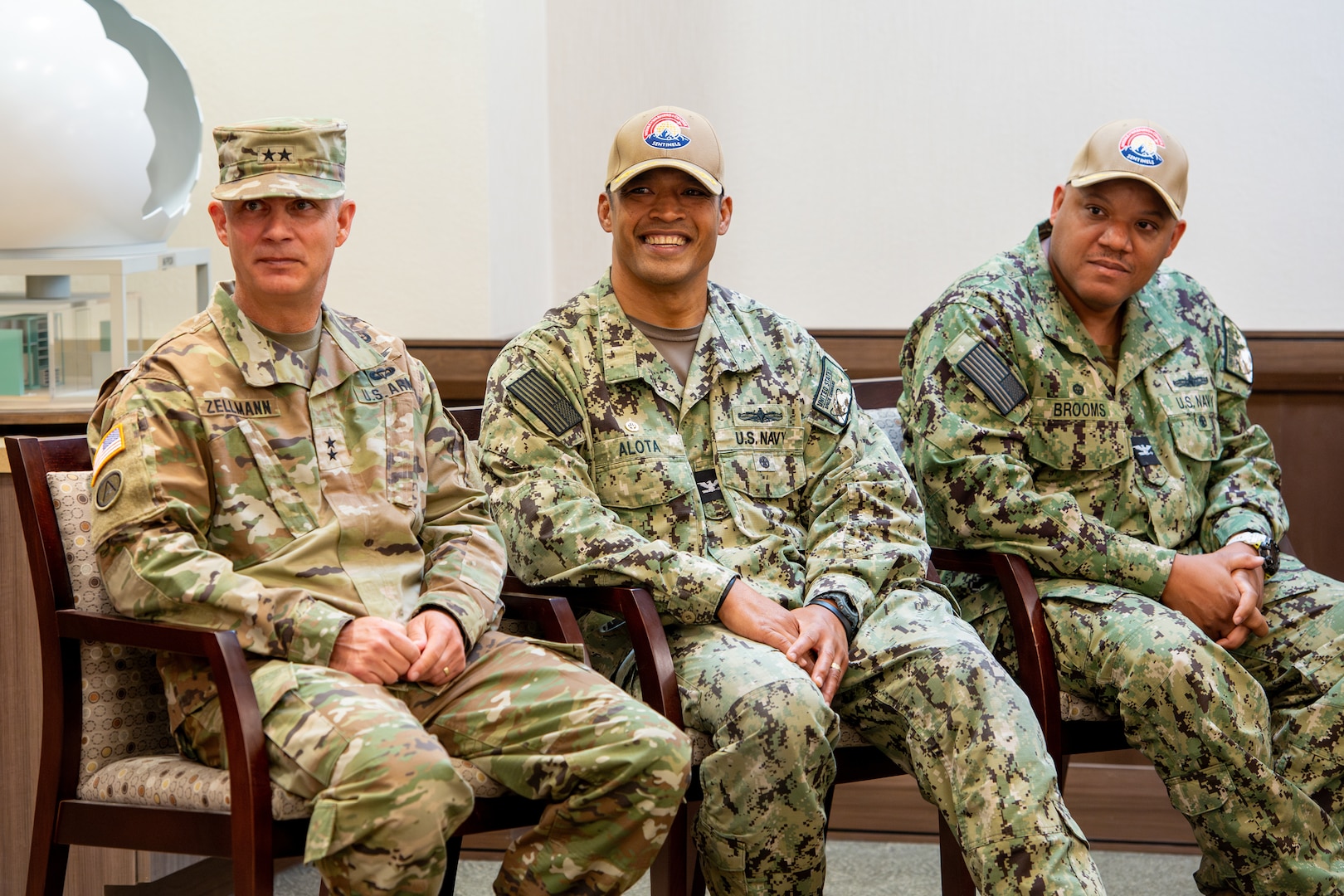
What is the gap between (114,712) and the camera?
2.21m

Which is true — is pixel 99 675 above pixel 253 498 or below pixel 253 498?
below

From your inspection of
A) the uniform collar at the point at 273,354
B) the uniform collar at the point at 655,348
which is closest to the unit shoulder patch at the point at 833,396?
the uniform collar at the point at 655,348

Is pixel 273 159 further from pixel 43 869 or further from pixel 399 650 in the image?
pixel 43 869

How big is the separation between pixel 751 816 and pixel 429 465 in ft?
2.63

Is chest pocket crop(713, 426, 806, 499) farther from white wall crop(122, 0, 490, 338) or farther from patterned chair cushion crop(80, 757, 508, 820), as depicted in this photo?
white wall crop(122, 0, 490, 338)

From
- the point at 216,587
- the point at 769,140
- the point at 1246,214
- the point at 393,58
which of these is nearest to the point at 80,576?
the point at 216,587

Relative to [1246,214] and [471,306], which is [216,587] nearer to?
[471,306]

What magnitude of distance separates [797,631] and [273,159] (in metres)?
1.15

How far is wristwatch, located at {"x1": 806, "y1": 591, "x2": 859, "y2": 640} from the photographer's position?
8.12ft

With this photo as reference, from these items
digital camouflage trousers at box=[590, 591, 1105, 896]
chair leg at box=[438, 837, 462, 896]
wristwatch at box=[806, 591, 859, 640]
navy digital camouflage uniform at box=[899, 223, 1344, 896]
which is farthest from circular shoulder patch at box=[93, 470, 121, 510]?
navy digital camouflage uniform at box=[899, 223, 1344, 896]

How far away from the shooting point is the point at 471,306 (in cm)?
327

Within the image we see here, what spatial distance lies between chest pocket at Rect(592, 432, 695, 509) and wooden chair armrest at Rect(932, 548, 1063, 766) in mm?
580

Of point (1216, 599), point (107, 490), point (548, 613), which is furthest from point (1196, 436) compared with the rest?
point (107, 490)

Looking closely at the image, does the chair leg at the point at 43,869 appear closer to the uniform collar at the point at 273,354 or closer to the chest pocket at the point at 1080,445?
the uniform collar at the point at 273,354
